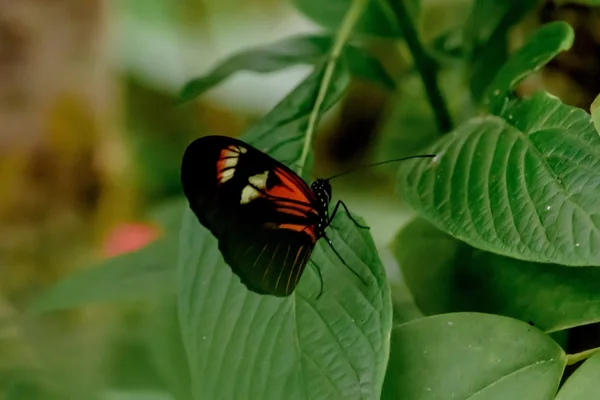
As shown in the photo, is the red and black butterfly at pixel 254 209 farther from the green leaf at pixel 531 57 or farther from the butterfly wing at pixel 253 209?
the green leaf at pixel 531 57

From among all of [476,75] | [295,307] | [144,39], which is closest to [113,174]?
[144,39]

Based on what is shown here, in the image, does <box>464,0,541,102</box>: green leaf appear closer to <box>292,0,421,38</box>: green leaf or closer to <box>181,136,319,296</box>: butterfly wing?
<box>292,0,421,38</box>: green leaf

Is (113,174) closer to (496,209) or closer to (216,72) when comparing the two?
(216,72)

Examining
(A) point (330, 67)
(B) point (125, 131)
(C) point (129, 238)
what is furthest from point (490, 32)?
(B) point (125, 131)

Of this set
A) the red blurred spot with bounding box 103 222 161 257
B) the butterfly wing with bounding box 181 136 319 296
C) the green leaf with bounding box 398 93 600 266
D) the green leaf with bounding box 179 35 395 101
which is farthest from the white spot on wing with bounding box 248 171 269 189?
the red blurred spot with bounding box 103 222 161 257

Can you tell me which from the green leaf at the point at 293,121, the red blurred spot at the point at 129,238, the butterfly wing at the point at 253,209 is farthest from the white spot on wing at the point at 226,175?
the red blurred spot at the point at 129,238
